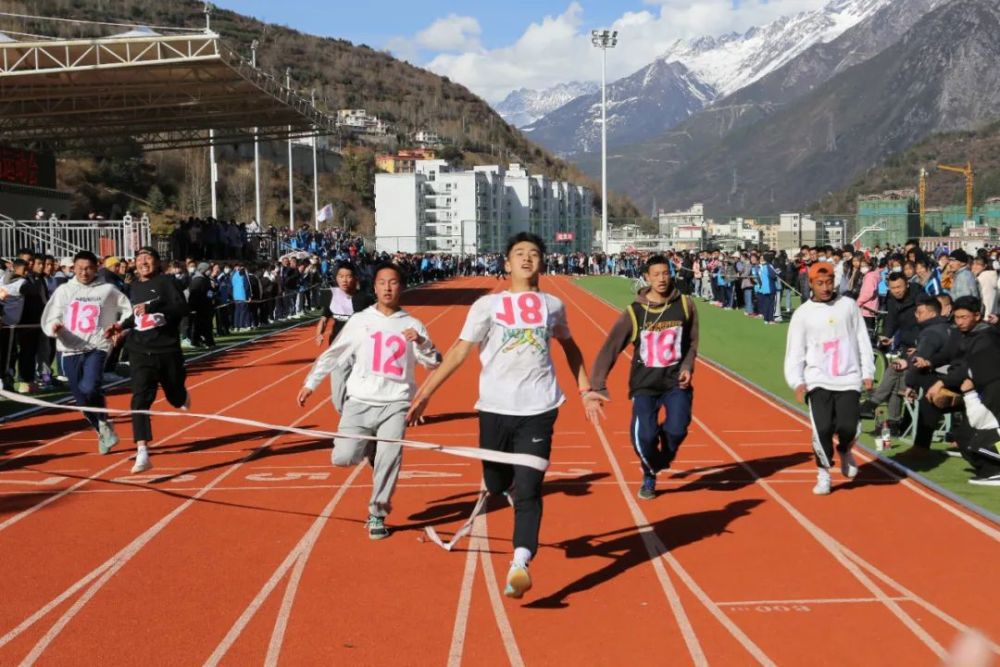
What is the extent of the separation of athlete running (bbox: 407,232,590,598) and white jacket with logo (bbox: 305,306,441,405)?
114 centimetres

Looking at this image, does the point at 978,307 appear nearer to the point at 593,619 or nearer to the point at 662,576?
the point at 662,576

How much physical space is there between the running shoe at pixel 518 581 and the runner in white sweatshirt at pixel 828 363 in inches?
140

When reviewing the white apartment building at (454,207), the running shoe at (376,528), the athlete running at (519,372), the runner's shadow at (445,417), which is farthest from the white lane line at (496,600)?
the white apartment building at (454,207)

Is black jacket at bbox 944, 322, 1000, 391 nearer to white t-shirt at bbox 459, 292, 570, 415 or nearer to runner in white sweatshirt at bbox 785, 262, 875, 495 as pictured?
runner in white sweatshirt at bbox 785, 262, 875, 495

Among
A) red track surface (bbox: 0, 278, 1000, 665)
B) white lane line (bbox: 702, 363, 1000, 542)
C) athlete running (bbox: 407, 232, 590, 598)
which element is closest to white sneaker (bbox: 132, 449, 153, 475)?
red track surface (bbox: 0, 278, 1000, 665)

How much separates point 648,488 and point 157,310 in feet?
15.3

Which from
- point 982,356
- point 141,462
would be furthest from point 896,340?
point 141,462

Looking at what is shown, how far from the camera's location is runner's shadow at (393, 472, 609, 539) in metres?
8.32

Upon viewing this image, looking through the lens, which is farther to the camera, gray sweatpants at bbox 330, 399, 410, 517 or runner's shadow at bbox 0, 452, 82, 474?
runner's shadow at bbox 0, 452, 82, 474

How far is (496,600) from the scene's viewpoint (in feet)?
20.9

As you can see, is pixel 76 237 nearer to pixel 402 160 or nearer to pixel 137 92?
pixel 137 92

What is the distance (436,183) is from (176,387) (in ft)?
455

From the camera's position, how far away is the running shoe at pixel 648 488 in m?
8.94

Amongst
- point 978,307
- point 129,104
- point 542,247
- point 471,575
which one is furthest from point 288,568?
point 129,104
